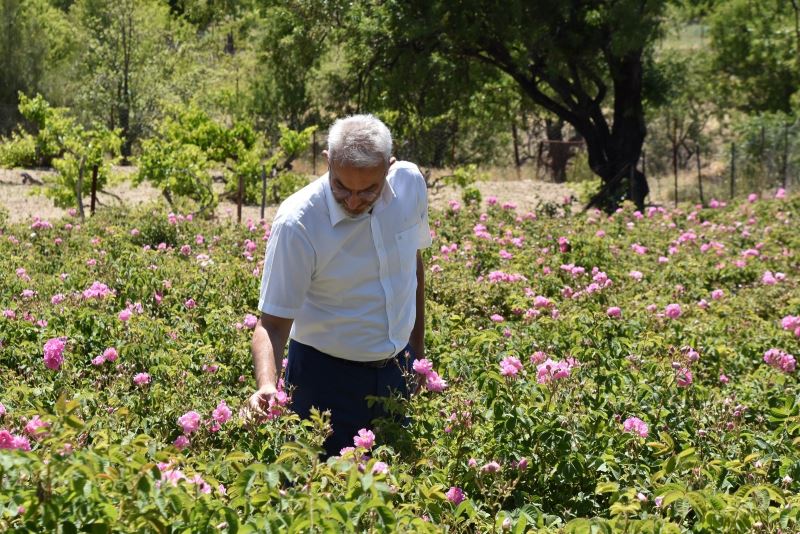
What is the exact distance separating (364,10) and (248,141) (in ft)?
8.34

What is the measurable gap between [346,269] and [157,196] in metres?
14.1

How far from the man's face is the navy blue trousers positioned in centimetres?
58

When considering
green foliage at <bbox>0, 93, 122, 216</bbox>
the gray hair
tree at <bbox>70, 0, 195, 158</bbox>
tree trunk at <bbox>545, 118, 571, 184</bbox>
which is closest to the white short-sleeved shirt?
the gray hair

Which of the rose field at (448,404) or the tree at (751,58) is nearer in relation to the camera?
the rose field at (448,404)

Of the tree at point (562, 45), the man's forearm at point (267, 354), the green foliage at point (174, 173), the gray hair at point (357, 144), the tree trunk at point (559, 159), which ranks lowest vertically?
the man's forearm at point (267, 354)

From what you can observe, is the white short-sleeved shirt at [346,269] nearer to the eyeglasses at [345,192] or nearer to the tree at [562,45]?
the eyeglasses at [345,192]

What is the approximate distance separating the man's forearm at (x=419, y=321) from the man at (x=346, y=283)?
0.04 feet

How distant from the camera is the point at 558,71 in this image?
15.1 meters

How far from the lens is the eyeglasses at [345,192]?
10.5 ft

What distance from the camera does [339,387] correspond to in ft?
11.7

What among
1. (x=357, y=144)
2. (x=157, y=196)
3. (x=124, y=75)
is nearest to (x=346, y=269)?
(x=357, y=144)

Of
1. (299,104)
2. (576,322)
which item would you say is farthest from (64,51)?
(576,322)

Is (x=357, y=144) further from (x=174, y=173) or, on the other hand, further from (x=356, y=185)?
(x=174, y=173)

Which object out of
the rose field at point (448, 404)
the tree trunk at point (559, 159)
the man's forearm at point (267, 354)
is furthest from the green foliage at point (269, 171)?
the tree trunk at point (559, 159)
